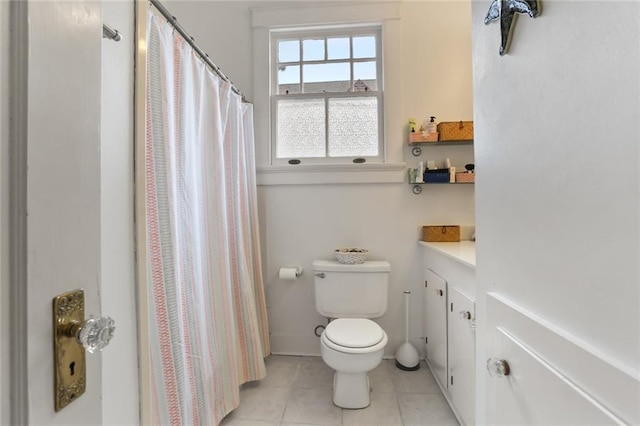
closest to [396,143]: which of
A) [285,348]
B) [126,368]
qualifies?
[285,348]

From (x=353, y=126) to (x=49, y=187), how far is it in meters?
2.01

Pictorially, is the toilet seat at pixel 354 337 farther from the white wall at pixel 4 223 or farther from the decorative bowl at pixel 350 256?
the white wall at pixel 4 223

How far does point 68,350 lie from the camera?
1.19 ft

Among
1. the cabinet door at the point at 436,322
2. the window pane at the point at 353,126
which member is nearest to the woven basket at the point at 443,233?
the cabinet door at the point at 436,322

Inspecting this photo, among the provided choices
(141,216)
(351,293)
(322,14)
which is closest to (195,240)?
(141,216)

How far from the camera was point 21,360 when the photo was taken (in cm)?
31

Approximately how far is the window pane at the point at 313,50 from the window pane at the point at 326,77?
0.06 metres

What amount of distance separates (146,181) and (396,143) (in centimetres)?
164

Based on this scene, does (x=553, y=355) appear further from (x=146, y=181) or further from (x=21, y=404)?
(x=146, y=181)

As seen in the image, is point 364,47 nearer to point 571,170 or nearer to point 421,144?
point 421,144

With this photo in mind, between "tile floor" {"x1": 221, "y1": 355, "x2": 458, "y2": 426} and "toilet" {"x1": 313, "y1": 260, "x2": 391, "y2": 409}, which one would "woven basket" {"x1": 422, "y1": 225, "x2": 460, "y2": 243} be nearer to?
"toilet" {"x1": 313, "y1": 260, "x2": 391, "y2": 409}

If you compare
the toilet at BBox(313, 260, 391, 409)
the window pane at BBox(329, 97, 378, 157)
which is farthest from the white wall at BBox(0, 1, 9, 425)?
the window pane at BBox(329, 97, 378, 157)

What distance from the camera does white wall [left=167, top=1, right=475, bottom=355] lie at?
6.75ft

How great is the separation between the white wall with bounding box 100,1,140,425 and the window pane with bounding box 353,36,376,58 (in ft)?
5.50
